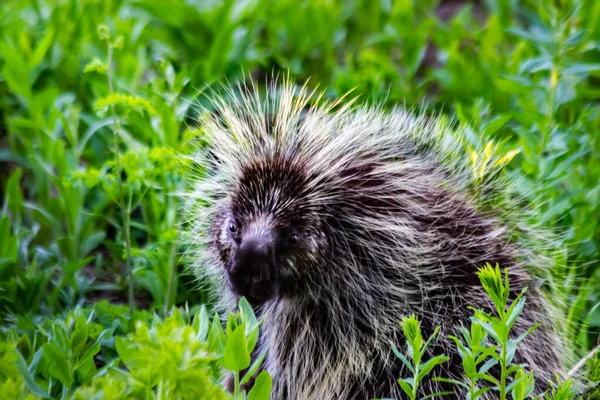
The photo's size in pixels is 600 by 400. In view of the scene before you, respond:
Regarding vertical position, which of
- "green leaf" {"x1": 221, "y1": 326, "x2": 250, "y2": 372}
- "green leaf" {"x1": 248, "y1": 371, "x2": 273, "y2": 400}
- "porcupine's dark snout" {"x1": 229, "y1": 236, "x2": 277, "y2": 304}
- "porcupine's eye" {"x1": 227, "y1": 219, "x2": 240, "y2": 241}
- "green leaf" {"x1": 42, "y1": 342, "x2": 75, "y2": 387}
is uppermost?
"porcupine's eye" {"x1": 227, "y1": 219, "x2": 240, "y2": 241}

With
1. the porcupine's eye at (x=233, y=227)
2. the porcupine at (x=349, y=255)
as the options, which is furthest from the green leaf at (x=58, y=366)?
the porcupine's eye at (x=233, y=227)

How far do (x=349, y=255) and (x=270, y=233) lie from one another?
37 centimetres

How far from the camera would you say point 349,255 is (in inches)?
131

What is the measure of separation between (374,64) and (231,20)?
39.2 inches

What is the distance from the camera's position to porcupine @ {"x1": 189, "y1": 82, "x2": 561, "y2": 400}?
3.22 meters

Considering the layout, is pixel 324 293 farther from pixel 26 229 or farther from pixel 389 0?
pixel 389 0

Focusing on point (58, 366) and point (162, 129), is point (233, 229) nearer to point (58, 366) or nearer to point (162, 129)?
point (58, 366)

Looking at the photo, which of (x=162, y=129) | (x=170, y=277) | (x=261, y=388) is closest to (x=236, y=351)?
(x=261, y=388)

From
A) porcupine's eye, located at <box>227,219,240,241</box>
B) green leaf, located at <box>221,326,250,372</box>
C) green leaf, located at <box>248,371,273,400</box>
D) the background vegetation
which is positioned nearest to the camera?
green leaf, located at <box>221,326,250,372</box>

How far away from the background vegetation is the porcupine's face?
266 millimetres

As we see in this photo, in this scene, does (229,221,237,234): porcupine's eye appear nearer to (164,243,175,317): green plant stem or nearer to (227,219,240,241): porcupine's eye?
(227,219,240,241): porcupine's eye

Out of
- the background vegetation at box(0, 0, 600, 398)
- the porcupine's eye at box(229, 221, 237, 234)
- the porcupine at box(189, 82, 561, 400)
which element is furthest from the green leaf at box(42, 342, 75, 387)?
the porcupine's eye at box(229, 221, 237, 234)

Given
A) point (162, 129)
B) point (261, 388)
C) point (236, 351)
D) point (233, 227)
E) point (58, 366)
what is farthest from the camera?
point (162, 129)

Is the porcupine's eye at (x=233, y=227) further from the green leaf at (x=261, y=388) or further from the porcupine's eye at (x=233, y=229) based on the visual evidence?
the green leaf at (x=261, y=388)
